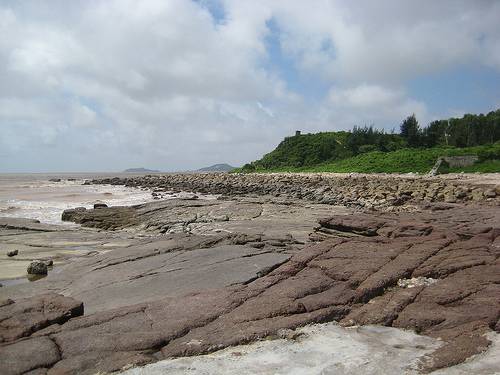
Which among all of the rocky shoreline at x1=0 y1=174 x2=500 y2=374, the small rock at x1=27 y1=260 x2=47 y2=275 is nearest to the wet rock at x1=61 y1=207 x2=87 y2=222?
the small rock at x1=27 y1=260 x2=47 y2=275

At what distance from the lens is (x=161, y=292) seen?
761 centimetres

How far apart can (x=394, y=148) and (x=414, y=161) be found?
70.5 feet

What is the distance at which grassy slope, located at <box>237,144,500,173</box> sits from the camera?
1667 inches

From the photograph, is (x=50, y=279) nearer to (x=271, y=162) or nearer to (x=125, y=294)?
(x=125, y=294)

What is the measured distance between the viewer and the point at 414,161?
51.3 meters

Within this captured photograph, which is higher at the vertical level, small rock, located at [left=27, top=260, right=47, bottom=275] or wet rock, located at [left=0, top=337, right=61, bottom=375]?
wet rock, located at [left=0, top=337, right=61, bottom=375]

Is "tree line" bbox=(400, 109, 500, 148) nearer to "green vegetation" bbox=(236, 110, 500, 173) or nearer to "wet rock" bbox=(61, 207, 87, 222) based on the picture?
"green vegetation" bbox=(236, 110, 500, 173)

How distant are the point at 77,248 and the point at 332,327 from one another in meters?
11.5

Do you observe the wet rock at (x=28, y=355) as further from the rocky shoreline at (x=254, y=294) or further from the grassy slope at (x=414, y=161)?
the grassy slope at (x=414, y=161)

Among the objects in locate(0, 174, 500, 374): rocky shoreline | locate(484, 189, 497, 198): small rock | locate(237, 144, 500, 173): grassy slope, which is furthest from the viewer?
locate(237, 144, 500, 173): grassy slope

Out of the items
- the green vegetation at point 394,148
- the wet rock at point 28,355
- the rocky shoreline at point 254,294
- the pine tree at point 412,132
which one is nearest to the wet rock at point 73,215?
the rocky shoreline at point 254,294

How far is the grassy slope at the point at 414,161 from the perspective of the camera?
4234cm

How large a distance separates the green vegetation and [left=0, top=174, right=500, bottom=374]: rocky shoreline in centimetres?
3517

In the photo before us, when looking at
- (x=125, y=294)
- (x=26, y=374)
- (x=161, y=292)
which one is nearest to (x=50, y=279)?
(x=125, y=294)
